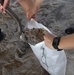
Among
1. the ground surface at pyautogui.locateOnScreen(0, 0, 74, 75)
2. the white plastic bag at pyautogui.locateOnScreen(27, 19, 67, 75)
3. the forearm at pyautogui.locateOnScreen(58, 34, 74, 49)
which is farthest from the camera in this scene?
the ground surface at pyautogui.locateOnScreen(0, 0, 74, 75)

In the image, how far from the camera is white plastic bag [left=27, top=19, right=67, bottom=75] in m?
1.34

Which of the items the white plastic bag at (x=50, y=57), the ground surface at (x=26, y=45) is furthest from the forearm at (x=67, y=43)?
the ground surface at (x=26, y=45)

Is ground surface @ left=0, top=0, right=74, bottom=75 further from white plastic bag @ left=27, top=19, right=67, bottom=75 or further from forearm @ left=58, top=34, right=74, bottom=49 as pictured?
forearm @ left=58, top=34, right=74, bottom=49

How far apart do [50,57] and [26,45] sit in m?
0.42

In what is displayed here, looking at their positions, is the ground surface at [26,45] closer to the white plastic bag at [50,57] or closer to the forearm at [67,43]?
the white plastic bag at [50,57]

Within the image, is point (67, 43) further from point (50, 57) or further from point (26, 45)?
point (26, 45)

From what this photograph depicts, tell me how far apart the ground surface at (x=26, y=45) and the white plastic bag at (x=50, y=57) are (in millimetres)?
105

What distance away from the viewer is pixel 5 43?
1778mm

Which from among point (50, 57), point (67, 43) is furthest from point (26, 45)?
point (67, 43)

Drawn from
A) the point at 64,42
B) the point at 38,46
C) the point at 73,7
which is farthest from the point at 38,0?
the point at 73,7

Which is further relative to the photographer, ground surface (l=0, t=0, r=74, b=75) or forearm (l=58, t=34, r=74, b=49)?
ground surface (l=0, t=0, r=74, b=75)

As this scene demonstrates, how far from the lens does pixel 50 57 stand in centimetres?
137

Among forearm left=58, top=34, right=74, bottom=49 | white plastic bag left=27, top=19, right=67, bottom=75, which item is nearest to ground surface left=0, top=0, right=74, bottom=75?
white plastic bag left=27, top=19, right=67, bottom=75

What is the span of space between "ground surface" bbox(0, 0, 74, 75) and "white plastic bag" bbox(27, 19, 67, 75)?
0.10m
